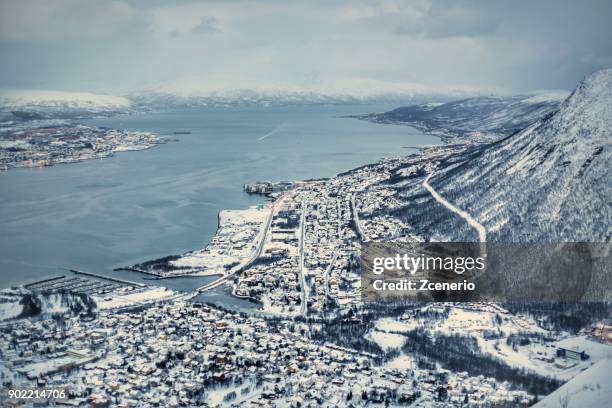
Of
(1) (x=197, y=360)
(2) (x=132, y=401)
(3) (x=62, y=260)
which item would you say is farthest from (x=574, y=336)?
(3) (x=62, y=260)

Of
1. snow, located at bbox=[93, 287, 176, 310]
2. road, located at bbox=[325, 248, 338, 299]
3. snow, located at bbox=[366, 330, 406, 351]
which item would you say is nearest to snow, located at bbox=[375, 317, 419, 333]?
snow, located at bbox=[366, 330, 406, 351]

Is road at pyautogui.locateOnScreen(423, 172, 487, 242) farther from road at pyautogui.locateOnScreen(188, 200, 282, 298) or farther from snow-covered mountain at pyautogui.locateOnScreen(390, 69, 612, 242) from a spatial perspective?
road at pyautogui.locateOnScreen(188, 200, 282, 298)

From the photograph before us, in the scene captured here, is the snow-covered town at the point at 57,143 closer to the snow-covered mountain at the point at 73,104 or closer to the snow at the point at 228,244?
the snow-covered mountain at the point at 73,104

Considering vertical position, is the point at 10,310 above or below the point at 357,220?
below

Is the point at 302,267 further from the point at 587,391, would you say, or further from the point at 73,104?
the point at 73,104

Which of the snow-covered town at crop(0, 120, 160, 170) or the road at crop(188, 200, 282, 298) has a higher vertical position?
the snow-covered town at crop(0, 120, 160, 170)

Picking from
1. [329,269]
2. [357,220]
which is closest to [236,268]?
[329,269]

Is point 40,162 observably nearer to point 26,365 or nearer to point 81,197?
point 81,197
